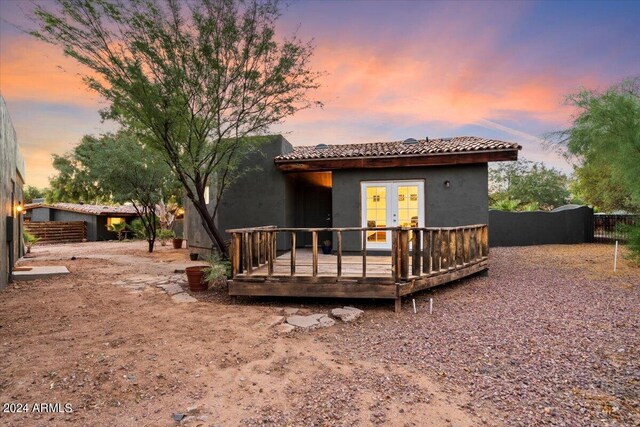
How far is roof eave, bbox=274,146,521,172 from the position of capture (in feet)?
26.2

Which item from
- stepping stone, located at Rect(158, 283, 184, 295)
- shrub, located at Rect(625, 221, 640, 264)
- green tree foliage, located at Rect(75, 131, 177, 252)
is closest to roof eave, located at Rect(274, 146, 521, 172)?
shrub, located at Rect(625, 221, 640, 264)

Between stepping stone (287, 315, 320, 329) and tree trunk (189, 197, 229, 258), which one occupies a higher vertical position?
tree trunk (189, 197, 229, 258)

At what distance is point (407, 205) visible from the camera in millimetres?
8812

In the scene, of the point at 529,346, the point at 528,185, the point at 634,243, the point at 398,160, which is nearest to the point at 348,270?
the point at 529,346

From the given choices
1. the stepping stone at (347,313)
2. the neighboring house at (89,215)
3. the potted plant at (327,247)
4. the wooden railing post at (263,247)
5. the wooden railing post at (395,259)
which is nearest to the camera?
the stepping stone at (347,313)

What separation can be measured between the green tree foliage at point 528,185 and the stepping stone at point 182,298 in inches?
965

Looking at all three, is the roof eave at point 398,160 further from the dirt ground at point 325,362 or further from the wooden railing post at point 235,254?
the wooden railing post at point 235,254

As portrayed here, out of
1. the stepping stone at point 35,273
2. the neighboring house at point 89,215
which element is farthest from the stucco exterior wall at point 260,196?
the neighboring house at point 89,215

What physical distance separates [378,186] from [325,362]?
6.01 metres

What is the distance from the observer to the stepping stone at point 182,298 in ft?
20.2

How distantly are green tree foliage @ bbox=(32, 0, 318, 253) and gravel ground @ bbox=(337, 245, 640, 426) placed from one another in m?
4.72

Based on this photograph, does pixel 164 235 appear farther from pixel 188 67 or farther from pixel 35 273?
pixel 188 67

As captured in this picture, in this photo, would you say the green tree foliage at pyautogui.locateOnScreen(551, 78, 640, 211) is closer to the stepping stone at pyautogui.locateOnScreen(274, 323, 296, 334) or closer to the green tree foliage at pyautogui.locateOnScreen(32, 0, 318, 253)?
the green tree foliage at pyautogui.locateOnScreen(32, 0, 318, 253)

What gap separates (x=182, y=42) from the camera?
6.52m
